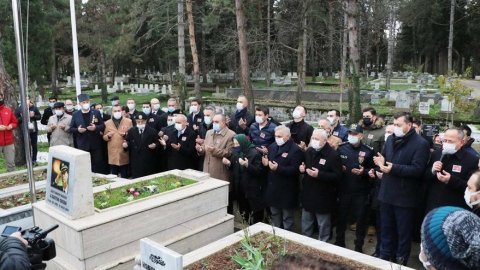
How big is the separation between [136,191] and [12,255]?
10.7 ft

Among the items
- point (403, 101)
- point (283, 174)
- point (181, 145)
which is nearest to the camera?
point (283, 174)

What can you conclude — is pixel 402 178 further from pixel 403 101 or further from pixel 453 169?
pixel 403 101

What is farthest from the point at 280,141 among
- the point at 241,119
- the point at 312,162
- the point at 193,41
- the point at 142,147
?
the point at 193,41

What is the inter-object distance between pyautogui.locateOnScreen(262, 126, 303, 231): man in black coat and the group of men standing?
1cm

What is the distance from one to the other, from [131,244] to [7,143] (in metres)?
5.70

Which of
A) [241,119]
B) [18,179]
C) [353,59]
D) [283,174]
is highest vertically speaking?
[353,59]

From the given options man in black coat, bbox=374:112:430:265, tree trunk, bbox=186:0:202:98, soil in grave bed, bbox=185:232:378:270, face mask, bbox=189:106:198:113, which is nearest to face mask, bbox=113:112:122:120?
face mask, bbox=189:106:198:113

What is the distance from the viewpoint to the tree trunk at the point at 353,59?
13.1 m

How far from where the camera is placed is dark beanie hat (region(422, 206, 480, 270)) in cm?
181

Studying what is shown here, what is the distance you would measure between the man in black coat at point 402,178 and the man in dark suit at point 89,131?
604 cm

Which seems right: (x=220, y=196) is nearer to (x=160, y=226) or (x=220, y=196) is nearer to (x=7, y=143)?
(x=160, y=226)

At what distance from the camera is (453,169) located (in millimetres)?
5066

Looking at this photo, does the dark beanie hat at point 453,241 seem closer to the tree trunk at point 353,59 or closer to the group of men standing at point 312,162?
the group of men standing at point 312,162

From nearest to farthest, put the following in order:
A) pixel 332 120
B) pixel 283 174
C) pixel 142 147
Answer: pixel 283 174, pixel 332 120, pixel 142 147
